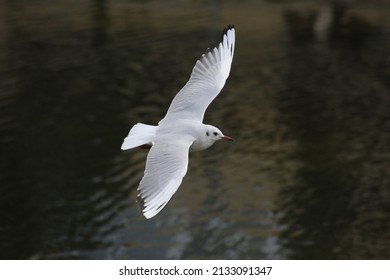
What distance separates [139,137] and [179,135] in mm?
287

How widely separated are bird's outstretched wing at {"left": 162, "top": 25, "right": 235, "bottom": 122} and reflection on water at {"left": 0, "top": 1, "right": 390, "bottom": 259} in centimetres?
771

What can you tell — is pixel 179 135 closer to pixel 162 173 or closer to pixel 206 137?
pixel 206 137

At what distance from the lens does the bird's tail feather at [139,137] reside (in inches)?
233

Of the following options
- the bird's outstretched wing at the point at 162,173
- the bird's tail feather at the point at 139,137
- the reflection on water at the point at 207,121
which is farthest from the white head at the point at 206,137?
the reflection on water at the point at 207,121

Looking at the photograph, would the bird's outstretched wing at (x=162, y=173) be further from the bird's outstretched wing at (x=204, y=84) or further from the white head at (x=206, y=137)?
the bird's outstretched wing at (x=204, y=84)

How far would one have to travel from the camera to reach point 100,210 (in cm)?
1573

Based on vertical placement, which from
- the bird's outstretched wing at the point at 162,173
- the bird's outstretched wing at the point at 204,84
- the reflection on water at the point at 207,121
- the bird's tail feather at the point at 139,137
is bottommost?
the bird's outstretched wing at the point at 162,173

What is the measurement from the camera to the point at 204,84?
22.9 feet

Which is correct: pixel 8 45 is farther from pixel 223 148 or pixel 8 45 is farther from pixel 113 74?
pixel 223 148

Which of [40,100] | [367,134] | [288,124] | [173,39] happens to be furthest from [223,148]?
[173,39]

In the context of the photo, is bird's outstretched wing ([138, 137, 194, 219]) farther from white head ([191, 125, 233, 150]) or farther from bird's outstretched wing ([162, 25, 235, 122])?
bird's outstretched wing ([162, 25, 235, 122])

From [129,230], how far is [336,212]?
393 centimetres

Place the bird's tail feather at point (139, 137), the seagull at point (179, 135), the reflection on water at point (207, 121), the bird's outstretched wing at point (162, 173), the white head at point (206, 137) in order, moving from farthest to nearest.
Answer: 1. the reflection on water at point (207, 121)
2. the white head at point (206, 137)
3. the bird's tail feather at point (139, 137)
4. the seagull at point (179, 135)
5. the bird's outstretched wing at point (162, 173)

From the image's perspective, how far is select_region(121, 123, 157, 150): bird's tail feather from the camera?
592 centimetres
